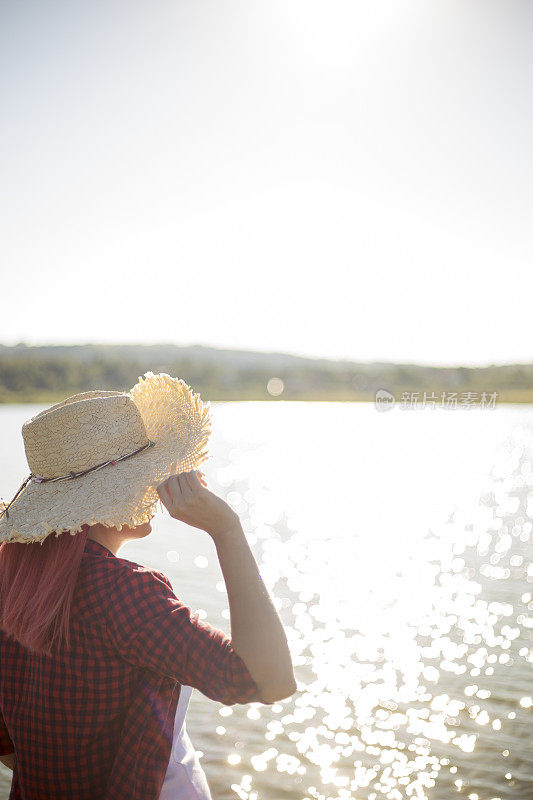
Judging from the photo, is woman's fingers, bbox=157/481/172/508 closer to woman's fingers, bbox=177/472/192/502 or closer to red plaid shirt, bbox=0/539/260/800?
woman's fingers, bbox=177/472/192/502

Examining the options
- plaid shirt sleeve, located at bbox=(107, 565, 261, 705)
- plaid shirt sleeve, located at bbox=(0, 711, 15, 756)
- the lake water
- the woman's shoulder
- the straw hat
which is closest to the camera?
plaid shirt sleeve, located at bbox=(107, 565, 261, 705)

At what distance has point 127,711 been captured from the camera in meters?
1.76

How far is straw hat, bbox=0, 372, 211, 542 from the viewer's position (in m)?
1.80

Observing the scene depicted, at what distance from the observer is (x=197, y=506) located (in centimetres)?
157

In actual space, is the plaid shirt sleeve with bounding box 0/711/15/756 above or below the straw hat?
below

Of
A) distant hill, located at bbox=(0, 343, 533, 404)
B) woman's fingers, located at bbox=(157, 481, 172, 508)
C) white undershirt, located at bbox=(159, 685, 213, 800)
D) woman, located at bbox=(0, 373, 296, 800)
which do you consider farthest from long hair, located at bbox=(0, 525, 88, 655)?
distant hill, located at bbox=(0, 343, 533, 404)

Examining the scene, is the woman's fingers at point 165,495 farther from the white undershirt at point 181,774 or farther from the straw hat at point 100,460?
the white undershirt at point 181,774

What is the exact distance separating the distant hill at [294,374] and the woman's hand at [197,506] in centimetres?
13733

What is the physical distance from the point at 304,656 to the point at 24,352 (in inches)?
6247

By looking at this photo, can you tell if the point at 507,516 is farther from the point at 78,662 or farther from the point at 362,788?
the point at 78,662

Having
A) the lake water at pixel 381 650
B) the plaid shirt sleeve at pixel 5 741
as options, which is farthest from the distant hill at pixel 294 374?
the plaid shirt sleeve at pixel 5 741

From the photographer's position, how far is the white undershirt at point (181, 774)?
1823 millimetres

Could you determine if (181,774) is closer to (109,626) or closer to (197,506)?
(109,626)

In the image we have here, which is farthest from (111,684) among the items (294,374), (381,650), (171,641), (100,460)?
(294,374)
